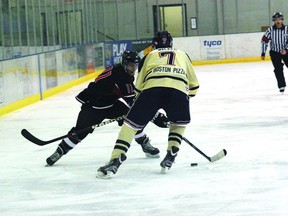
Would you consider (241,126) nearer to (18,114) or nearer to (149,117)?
(149,117)

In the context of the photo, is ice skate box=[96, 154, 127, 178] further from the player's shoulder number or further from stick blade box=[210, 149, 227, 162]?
stick blade box=[210, 149, 227, 162]

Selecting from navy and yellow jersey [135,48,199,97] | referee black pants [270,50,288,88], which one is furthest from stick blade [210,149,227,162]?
referee black pants [270,50,288,88]

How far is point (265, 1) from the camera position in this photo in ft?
63.4

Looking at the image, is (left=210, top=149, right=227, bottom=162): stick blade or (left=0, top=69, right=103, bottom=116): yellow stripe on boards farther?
(left=0, top=69, right=103, bottom=116): yellow stripe on boards

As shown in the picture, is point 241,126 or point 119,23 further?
point 119,23

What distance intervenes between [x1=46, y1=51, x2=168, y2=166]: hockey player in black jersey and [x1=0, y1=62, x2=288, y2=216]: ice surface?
0.60ft

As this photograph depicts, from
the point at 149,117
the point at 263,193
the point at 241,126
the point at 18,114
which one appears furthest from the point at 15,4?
the point at 263,193

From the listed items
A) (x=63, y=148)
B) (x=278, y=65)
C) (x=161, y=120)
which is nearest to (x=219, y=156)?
(x=161, y=120)

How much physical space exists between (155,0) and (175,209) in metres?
15.9

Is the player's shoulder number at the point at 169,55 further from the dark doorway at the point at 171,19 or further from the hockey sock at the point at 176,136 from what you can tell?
the dark doorway at the point at 171,19

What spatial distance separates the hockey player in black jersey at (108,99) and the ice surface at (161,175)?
0.18 metres

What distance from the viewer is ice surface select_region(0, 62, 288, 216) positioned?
158 inches

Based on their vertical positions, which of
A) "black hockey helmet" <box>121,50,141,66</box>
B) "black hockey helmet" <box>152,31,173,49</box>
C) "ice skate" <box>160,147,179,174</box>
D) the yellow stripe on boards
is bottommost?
the yellow stripe on boards

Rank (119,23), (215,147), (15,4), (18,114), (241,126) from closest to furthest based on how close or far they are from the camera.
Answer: (215,147), (241,126), (18,114), (15,4), (119,23)
